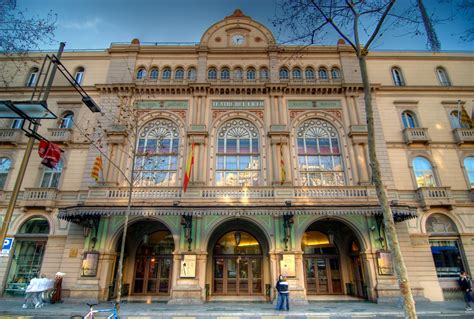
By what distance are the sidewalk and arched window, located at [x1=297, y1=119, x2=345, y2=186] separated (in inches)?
322

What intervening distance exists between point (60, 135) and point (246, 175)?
14612 mm

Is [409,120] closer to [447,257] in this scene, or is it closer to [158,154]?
[447,257]

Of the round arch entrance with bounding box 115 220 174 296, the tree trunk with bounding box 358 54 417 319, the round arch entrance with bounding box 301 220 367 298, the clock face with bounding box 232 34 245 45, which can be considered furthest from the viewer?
the clock face with bounding box 232 34 245 45

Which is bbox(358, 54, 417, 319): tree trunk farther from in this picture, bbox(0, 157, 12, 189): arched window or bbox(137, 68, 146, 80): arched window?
bbox(0, 157, 12, 189): arched window

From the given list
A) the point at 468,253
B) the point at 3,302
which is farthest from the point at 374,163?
the point at 3,302

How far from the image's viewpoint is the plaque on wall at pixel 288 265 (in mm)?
15320

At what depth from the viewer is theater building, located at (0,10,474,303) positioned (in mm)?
16031

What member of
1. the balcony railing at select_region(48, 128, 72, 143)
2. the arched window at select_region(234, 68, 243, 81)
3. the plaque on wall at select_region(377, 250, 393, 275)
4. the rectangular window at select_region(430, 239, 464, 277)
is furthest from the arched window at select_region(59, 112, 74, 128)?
the rectangular window at select_region(430, 239, 464, 277)

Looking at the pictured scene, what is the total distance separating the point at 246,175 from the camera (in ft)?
63.8

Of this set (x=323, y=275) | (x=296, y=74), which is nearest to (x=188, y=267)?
(x=323, y=275)

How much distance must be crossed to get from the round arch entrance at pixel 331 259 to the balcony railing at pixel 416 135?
27.9 feet

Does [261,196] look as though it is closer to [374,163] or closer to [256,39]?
[374,163]

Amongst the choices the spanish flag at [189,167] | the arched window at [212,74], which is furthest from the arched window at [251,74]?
the spanish flag at [189,167]

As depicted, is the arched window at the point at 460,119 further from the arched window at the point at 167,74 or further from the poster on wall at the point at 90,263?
the poster on wall at the point at 90,263
